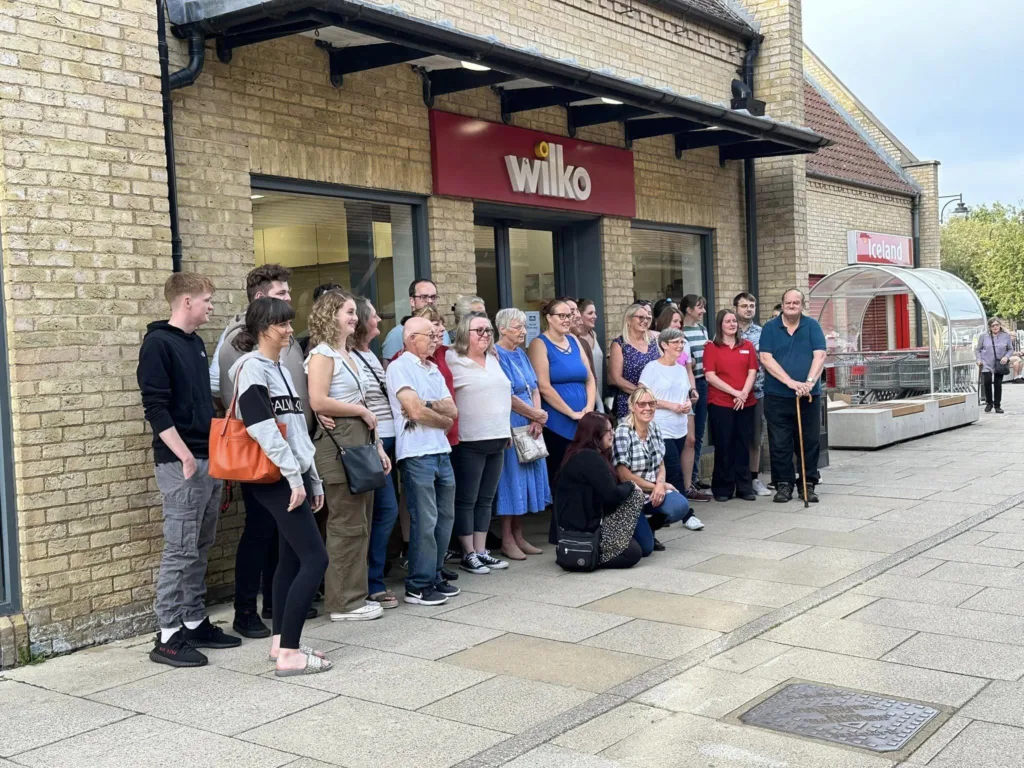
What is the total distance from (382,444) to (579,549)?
60.5 inches


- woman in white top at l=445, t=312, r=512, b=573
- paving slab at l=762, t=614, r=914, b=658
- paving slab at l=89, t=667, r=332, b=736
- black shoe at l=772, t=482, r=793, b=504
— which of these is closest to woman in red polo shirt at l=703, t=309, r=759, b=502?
black shoe at l=772, t=482, r=793, b=504

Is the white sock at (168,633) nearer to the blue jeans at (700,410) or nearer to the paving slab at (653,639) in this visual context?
the paving slab at (653,639)

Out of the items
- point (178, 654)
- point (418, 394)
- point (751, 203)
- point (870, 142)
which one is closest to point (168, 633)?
point (178, 654)

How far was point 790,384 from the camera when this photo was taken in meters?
9.76

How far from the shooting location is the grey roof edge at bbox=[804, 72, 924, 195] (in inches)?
965

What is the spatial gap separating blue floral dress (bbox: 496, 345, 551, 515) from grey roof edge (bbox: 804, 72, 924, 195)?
61.1 ft

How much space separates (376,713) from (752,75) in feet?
34.9

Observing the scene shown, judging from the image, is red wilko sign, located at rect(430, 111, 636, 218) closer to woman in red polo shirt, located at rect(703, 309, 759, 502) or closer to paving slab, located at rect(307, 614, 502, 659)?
woman in red polo shirt, located at rect(703, 309, 759, 502)

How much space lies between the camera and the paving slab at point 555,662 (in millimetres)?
5043

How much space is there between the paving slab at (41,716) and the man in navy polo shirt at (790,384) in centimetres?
669

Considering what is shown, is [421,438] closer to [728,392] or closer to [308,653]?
[308,653]

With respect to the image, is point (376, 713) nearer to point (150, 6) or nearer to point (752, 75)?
point (150, 6)

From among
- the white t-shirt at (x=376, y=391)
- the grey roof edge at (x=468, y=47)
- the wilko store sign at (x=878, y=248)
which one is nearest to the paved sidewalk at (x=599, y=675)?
the white t-shirt at (x=376, y=391)

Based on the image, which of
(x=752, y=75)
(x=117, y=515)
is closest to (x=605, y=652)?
(x=117, y=515)
